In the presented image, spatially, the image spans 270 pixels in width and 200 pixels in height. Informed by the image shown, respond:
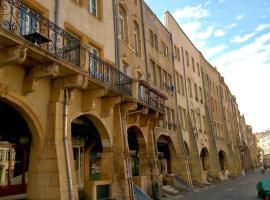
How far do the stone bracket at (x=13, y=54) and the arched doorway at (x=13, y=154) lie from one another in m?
3.95

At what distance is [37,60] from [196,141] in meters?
21.9

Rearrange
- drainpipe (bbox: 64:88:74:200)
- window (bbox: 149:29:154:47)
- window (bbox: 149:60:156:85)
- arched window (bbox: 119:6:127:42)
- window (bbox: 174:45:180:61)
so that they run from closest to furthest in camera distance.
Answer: drainpipe (bbox: 64:88:74:200) < arched window (bbox: 119:6:127:42) < window (bbox: 149:60:156:85) < window (bbox: 149:29:154:47) < window (bbox: 174:45:180:61)

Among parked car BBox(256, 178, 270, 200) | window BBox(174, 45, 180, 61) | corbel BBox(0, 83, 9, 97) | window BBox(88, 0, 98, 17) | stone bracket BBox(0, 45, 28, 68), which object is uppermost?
window BBox(174, 45, 180, 61)

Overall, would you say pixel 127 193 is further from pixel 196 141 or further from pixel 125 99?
pixel 196 141

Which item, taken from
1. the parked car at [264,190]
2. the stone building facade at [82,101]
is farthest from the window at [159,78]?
the parked car at [264,190]

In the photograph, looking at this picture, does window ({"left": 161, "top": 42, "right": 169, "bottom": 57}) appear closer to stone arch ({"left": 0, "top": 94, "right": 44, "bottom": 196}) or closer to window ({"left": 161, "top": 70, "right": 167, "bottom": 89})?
window ({"left": 161, "top": 70, "right": 167, "bottom": 89})

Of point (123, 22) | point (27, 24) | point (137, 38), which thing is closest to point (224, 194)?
point (137, 38)

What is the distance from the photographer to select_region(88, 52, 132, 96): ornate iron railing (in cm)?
1200

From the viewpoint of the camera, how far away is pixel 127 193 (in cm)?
1312

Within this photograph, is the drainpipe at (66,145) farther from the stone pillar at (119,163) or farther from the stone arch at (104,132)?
the stone pillar at (119,163)

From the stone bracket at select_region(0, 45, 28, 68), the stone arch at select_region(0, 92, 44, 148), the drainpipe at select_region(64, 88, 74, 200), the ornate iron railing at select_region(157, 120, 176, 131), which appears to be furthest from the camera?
the ornate iron railing at select_region(157, 120, 176, 131)

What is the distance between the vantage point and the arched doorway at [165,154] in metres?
23.3

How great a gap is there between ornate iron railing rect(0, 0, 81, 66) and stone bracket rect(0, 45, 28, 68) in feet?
2.98

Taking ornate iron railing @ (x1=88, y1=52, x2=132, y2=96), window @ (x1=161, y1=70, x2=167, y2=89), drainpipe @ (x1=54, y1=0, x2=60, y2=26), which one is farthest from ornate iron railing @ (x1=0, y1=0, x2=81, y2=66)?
window @ (x1=161, y1=70, x2=167, y2=89)
